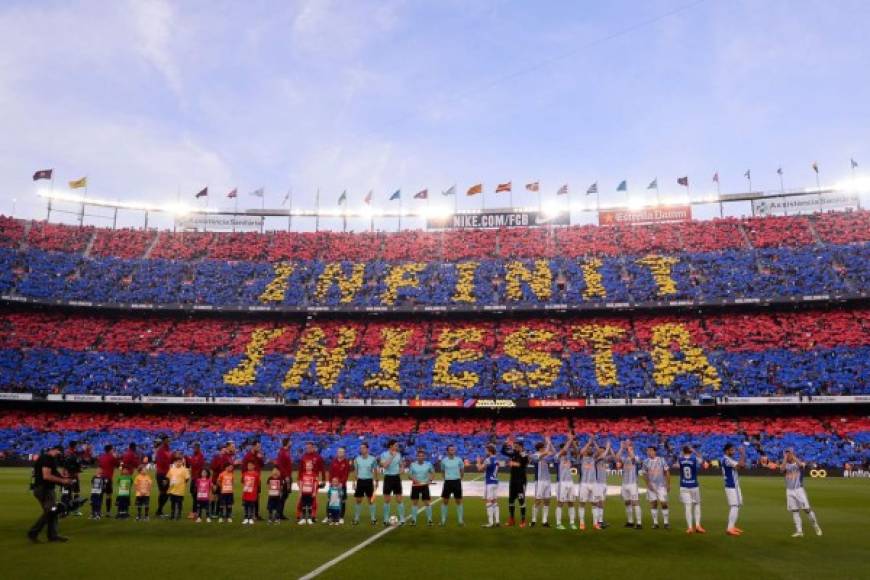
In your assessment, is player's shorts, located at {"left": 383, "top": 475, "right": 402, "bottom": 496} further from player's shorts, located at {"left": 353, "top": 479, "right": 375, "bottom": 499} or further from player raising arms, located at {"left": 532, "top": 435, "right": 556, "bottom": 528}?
player raising arms, located at {"left": 532, "top": 435, "right": 556, "bottom": 528}

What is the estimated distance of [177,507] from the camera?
64.7 feet

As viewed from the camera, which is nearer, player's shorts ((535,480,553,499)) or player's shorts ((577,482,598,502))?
player's shorts ((535,480,553,499))

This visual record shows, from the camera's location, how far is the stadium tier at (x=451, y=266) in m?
52.4

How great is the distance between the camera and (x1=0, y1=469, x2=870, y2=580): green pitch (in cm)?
1091

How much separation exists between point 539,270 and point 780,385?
71.7 ft

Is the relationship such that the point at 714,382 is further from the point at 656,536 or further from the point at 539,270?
the point at 656,536

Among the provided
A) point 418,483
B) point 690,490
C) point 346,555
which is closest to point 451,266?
point 418,483

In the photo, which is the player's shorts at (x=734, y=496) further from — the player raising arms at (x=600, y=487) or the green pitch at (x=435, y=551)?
the player raising arms at (x=600, y=487)

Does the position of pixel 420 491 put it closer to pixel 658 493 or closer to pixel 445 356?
pixel 658 493

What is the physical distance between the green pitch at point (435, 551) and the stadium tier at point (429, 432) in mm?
25184

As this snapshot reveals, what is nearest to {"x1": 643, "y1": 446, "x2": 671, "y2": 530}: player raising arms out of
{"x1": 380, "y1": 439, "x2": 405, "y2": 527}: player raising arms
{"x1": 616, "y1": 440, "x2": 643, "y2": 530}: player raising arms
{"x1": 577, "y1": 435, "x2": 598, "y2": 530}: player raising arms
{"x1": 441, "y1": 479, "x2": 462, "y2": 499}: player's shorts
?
{"x1": 616, "y1": 440, "x2": 643, "y2": 530}: player raising arms

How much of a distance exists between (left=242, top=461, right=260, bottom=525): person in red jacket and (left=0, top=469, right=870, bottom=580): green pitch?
1.78ft

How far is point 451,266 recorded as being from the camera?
197 ft

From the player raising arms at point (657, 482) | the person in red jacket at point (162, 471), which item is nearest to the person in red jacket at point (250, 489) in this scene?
the person in red jacket at point (162, 471)
